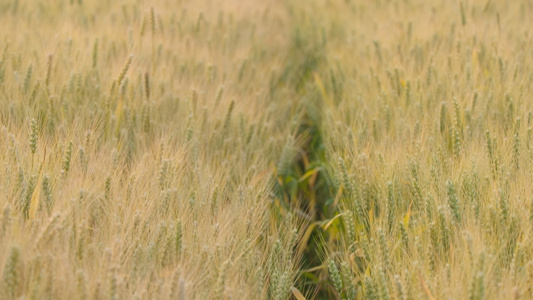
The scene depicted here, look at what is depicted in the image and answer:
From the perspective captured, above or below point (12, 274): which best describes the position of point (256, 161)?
below

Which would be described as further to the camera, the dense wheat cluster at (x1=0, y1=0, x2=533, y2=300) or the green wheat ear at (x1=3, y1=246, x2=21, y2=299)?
the dense wheat cluster at (x1=0, y1=0, x2=533, y2=300)

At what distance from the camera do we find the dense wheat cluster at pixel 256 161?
1.40 m

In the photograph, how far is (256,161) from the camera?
2336 millimetres

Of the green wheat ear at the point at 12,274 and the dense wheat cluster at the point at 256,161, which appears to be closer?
the green wheat ear at the point at 12,274

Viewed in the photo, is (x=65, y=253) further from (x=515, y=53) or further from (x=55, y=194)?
(x=515, y=53)

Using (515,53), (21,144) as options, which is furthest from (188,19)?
(21,144)

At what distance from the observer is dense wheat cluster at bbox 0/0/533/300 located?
1.40 metres

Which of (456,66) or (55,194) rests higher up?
(456,66)

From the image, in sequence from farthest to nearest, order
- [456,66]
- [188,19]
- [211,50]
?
[188,19], [211,50], [456,66]

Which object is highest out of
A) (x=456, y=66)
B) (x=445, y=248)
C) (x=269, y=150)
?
(x=456, y=66)

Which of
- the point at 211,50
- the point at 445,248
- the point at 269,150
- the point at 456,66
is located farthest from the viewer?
the point at 211,50

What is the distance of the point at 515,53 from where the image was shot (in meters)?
3.04

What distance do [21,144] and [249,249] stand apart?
0.80 meters

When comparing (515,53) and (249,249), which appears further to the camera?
(515,53)
